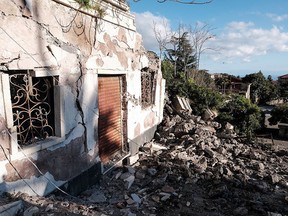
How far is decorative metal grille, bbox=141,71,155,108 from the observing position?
23.8 feet

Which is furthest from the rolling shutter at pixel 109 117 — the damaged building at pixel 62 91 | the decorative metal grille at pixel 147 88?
the decorative metal grille at pixel 147 88

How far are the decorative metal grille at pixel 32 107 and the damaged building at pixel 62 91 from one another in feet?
0.04

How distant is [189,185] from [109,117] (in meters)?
2.15

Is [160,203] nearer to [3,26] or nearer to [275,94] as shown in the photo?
[3,26]

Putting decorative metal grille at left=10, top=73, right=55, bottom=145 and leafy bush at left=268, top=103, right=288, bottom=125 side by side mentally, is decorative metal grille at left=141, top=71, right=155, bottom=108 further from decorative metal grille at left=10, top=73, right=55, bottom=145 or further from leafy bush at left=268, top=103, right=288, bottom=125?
leafy bush at left=268, top=103, right=288, bottom=125

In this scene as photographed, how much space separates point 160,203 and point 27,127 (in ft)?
7.94

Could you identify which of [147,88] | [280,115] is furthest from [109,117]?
[280,115]

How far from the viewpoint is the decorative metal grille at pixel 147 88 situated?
23.8 feet

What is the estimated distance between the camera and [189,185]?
4.85m

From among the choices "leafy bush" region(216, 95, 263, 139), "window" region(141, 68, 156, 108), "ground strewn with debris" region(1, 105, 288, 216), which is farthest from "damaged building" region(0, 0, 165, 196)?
"leafy bush" region(216, 95, 263, 139)

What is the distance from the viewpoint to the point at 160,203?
4188 millimetres

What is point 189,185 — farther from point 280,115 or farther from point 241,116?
Answer: point 280,115

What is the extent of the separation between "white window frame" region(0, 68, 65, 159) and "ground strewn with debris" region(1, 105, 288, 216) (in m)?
0.56

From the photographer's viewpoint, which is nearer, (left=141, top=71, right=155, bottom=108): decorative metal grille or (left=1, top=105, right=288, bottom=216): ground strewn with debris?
(left=1, top=105, right=288, bottom=216): ground strewn with debris
